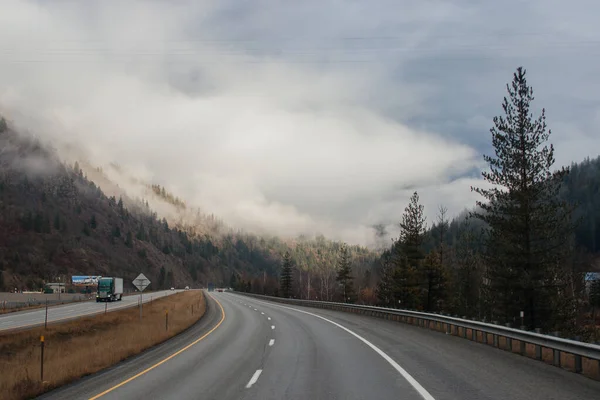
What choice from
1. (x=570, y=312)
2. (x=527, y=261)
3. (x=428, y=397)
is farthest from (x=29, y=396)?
(x=570, y=312)

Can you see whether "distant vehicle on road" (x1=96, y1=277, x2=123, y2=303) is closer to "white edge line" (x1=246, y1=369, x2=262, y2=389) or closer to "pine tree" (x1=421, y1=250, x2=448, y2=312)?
"pine tree" (x1=421, y1=250, x2=448, y2=312)

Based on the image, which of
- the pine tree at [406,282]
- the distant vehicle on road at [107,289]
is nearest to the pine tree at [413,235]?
the pine tree at [406,282]

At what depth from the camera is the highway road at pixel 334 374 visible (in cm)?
1020

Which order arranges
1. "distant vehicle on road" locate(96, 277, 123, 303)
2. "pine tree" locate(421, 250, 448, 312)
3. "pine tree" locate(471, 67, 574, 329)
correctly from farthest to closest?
"distant vehicle on road" locate(96, 277, 123, 303) < "pine tree" locate(421, 250, 448, 312) < "pine tree" locate(471, 67, 574, 329)

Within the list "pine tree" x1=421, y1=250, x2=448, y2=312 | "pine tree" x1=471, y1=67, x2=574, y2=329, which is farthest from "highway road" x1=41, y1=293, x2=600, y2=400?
"pine tree" x1=421, y1=250, x2=448, y2=312

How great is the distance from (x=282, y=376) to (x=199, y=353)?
6.22 meters

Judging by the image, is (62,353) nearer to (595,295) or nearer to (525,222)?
(525,222)

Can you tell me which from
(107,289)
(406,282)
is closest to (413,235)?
(406,282)

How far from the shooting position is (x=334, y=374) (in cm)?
1252

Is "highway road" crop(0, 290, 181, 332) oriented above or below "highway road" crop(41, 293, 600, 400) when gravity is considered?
below

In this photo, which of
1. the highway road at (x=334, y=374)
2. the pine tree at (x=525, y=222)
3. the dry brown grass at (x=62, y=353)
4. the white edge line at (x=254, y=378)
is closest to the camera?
the highway road at (x=334, y=374)

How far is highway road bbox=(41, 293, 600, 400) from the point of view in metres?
10.2

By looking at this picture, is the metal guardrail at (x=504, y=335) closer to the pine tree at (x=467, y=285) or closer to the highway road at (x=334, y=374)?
the highway road at (x=334, y=374)

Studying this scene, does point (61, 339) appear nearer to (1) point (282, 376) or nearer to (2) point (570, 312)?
(1) point (282, 376)
